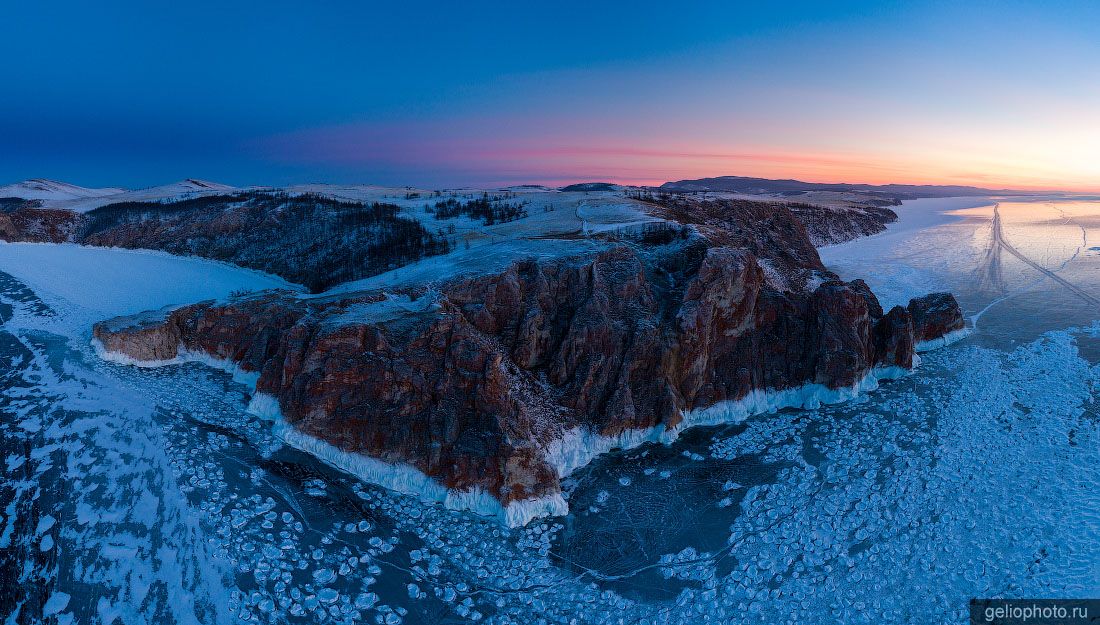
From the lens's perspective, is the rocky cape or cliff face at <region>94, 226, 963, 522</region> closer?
the rocky cape

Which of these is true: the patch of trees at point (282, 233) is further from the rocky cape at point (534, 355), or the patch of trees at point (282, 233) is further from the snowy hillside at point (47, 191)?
the snowy hillside at point (47, 191)

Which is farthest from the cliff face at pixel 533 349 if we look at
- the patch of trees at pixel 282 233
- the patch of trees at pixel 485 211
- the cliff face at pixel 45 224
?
the cliff face at pixel 45 224

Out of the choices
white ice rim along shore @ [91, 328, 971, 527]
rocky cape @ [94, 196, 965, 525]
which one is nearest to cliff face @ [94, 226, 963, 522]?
rocky cape @ [94, 196, 965, 525]

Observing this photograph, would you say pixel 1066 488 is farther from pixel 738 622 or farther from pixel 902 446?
pixel 738 622

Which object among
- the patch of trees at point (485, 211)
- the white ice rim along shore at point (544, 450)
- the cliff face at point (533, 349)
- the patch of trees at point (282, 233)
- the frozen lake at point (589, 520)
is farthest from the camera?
the patch of trees at point (485, 211)

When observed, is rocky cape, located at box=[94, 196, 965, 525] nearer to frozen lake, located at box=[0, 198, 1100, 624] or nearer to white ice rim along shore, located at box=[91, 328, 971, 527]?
white ice rim along shore, located at box=[91, 328, 971, 527]

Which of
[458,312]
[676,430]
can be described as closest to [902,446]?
[676,430]
